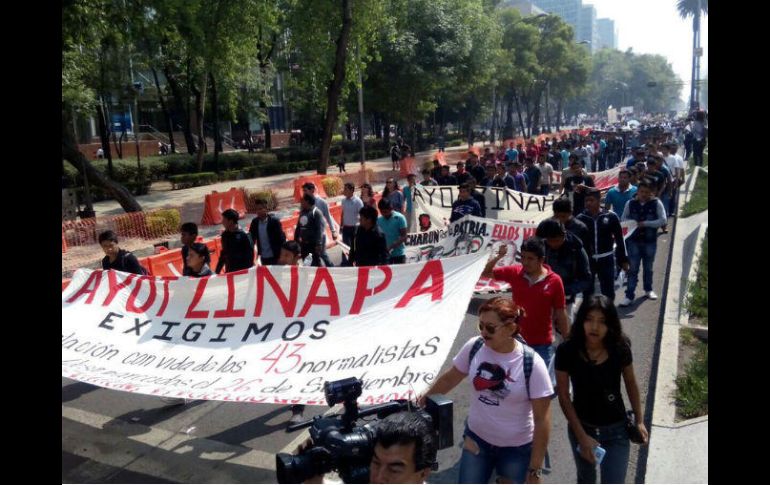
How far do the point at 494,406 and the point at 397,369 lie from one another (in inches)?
58.1

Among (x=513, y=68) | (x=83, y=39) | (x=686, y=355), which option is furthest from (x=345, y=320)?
(x=513, y=68)

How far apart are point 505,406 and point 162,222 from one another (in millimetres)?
15290

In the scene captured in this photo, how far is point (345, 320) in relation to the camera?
597 cm

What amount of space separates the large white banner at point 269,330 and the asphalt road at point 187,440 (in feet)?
1.87

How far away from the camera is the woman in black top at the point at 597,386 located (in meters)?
3.82

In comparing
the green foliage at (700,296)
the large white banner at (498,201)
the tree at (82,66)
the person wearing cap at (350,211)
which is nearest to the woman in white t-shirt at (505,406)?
the green foliage at (700,296)

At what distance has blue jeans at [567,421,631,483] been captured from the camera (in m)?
3.85

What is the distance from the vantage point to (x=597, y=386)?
12.5ft

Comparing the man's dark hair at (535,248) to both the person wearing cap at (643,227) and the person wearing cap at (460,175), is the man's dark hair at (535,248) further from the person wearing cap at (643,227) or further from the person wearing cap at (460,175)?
the person wearing cap at (460,175)

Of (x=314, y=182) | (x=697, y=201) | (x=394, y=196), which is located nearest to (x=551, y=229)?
(x=394, y=196)

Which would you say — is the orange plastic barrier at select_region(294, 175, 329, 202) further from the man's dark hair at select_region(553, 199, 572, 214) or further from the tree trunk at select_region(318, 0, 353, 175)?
the man's dark hair at select_region(553, 199, 572, 214)

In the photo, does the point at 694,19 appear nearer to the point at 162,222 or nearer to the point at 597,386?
the point at 162,222

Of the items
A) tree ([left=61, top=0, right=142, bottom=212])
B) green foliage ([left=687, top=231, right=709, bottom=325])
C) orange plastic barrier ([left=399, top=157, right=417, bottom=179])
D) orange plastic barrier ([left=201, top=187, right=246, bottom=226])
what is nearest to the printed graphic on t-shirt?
green foliage ([left=687, top=231, right=709, bottom=325])
